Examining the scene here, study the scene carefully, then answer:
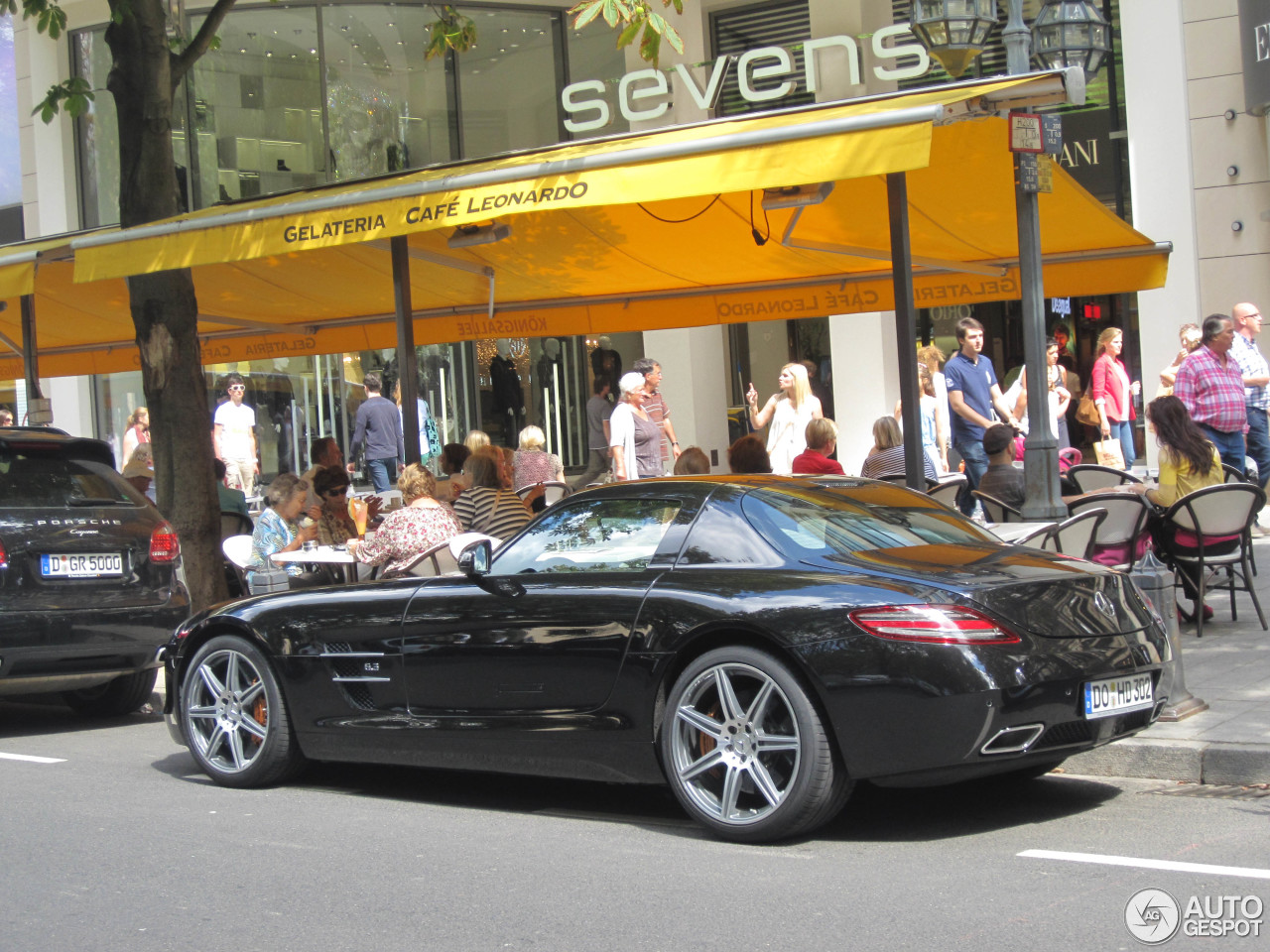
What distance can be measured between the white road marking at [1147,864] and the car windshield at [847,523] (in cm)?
126

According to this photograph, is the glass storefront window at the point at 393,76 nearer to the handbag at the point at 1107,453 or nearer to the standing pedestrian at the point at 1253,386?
the handbag at the point at 1107,453

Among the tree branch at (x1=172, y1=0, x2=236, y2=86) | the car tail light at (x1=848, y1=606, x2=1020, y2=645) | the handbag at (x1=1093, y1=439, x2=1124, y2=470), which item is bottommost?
the car tail light at (x1=848, y1=606, x2=1020, y2=645)

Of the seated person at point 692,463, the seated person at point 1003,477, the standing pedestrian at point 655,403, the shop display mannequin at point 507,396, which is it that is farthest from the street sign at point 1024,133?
the shop display mannequin at point 507,396

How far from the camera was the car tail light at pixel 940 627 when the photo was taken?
5.01m

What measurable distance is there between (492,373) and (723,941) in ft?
59.6

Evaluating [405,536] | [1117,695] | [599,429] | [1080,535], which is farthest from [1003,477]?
[599,429]

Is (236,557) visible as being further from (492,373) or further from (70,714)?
(492,373)

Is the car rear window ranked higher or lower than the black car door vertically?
higher

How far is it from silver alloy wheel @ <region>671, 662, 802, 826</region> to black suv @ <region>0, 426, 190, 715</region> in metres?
4.50

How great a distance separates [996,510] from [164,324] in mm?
6250

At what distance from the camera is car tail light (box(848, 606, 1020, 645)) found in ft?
16.4

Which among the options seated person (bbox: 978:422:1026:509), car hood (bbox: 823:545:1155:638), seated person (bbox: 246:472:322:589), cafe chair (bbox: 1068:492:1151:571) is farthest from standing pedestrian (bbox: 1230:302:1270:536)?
seated person (bbox: 246:472:322:589)

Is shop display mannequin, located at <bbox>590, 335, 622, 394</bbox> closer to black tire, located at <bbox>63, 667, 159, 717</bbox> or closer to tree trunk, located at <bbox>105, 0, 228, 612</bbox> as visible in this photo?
tree trunk, located at <bbox>105, 0, 228, 612</bbox>

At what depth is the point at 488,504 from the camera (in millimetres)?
10133
